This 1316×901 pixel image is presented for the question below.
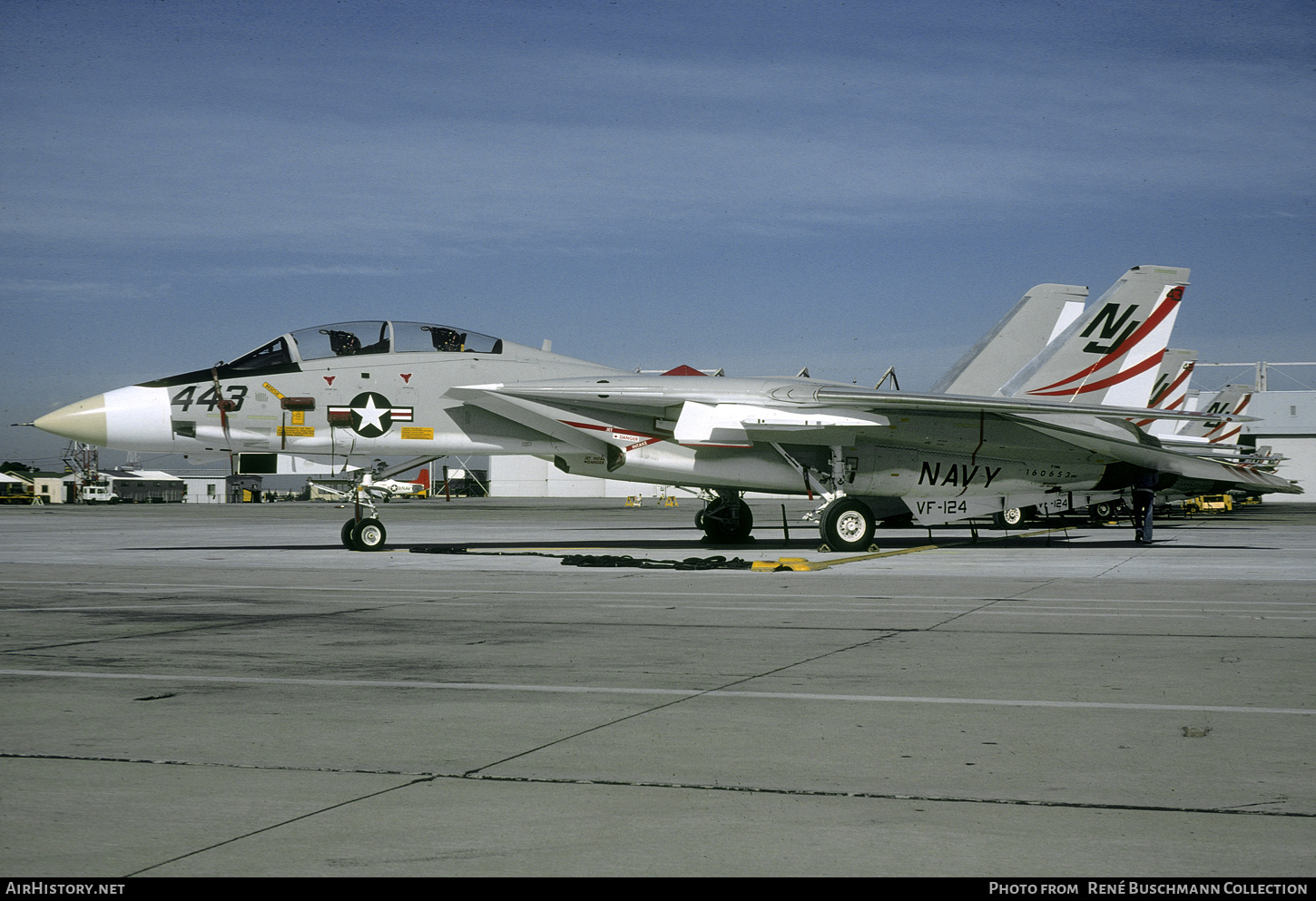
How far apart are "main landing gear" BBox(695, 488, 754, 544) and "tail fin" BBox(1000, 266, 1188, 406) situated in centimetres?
635

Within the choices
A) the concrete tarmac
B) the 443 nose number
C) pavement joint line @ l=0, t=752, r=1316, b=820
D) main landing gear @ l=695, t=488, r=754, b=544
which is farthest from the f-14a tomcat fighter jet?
pavement joint line @ l=0, t=752, r=1316, b=820

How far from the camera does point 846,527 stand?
19266 mm

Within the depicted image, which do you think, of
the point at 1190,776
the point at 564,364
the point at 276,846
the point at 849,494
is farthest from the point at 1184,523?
the point at 276,846

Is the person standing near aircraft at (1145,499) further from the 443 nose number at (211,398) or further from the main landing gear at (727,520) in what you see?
the 443 nose number at (211,398)

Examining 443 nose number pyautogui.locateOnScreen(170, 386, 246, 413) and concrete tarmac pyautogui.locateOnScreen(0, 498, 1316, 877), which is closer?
concrete tarmac pyautogui.locateOnScreen(0, 498, 1316, 877)

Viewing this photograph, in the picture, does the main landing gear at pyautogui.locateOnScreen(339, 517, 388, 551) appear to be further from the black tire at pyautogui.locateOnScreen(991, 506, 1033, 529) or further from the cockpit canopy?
the black tire at pyautogui.locateOnScreen(991, 506, 1033, 529)

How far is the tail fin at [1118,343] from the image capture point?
21766 mm

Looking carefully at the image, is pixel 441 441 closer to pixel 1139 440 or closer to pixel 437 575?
pixel 437 575

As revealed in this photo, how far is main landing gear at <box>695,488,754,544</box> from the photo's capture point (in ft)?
72.4

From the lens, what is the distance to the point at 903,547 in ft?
70.8

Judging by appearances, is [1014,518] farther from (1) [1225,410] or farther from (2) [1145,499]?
(1) [1225,410]

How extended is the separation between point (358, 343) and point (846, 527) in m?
9.05

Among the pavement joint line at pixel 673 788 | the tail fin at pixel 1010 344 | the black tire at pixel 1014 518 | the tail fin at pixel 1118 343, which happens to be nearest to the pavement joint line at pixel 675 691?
the pavement joint line at pixel 673 788
